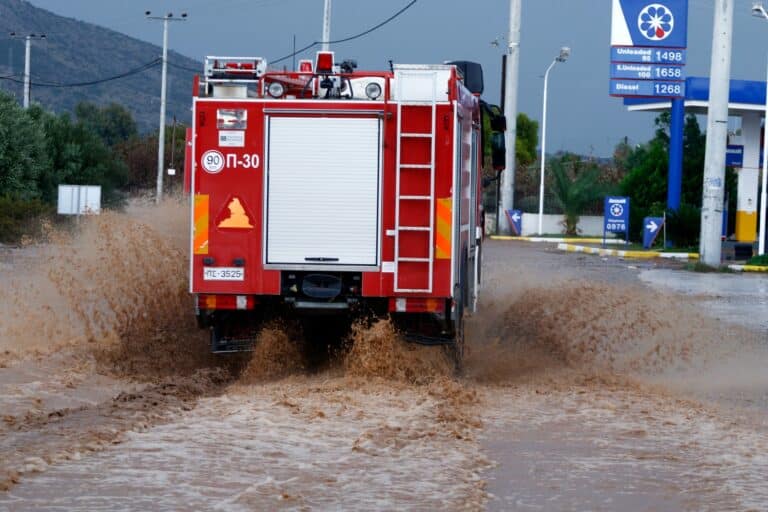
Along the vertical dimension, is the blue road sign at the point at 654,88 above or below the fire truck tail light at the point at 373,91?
above

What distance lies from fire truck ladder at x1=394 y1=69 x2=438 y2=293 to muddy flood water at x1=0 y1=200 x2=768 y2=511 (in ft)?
2.61

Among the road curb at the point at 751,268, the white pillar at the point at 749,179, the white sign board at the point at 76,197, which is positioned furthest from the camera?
the white pillar at the point at 749,179

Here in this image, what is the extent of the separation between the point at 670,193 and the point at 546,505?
3756 cm

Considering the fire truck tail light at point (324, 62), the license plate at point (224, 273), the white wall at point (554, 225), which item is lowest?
the white wall at point (554, 225)

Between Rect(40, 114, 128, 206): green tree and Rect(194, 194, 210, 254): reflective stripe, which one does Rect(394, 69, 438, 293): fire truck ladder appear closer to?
Rect(194, 194, 210, 254): reflective stripe

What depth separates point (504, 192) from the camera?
178 feet

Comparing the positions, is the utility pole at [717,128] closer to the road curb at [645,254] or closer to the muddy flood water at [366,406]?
the road curb at [645,254]

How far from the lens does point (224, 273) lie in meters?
11.5

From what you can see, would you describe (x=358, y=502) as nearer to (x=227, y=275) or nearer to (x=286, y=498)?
(x=286, y=498)

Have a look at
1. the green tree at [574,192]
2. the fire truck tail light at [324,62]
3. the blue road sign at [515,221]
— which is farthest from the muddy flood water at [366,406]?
the green tree at [574,192]

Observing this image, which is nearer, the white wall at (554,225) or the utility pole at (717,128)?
the utility pole at (717,128)

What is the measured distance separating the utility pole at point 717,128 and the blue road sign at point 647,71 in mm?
9480

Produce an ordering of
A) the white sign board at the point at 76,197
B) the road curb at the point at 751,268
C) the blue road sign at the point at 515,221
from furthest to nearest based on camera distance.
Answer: the blue road sign at the point at 515,221, the white sign board at the point at 76,197, the road curb at the point at 751,268

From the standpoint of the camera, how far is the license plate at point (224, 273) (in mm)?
Result: 11445
